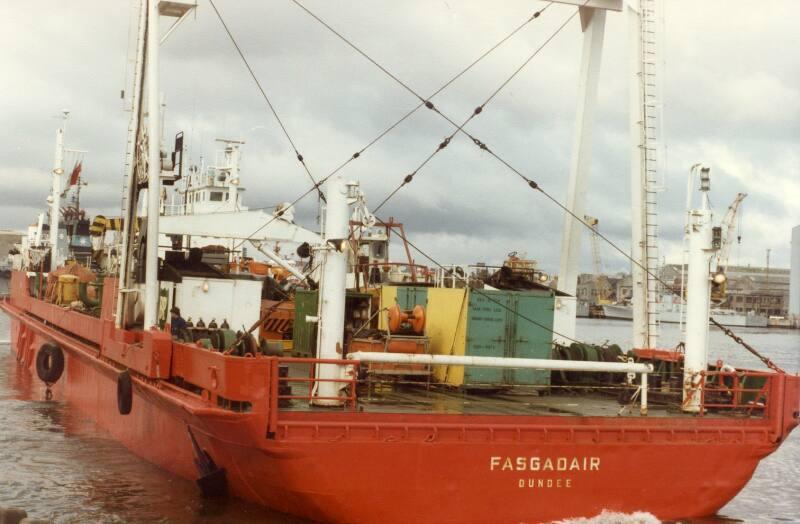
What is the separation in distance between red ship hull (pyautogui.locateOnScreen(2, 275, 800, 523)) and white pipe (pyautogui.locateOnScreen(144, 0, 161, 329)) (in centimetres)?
157

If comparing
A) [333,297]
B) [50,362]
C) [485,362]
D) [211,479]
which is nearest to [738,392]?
[485,362]

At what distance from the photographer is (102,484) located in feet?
51.6

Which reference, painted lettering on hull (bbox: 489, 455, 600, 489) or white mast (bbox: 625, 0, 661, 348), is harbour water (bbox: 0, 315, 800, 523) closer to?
painted lettering on hull (bbox: 489, 455, 600, 489)

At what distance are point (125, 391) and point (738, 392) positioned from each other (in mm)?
9417

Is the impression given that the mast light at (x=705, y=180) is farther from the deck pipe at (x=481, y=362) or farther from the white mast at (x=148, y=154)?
the white mast at (x=148, y=154)

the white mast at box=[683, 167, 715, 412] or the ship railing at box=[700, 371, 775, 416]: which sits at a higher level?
the white mast at box=[683, 167, 715, 412]

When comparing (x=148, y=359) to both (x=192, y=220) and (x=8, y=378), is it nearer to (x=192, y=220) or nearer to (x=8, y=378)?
(x=192, y=220)

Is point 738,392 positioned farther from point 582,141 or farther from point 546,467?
point 582,141

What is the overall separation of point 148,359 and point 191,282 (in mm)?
4303

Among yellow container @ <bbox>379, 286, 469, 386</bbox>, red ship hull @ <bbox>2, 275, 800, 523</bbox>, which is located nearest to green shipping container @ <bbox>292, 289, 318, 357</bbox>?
yellow container @ <bbox>379, 286, 469, 386</bbox>

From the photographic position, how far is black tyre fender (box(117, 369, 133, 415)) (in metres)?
15.4

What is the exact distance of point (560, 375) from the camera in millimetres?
16578

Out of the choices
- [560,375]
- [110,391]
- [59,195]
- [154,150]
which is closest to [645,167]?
[560,375]

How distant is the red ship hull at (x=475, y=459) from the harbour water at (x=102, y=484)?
3.44 feet
